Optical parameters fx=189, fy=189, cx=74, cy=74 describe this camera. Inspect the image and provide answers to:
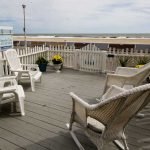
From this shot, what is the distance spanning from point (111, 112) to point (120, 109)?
90mm

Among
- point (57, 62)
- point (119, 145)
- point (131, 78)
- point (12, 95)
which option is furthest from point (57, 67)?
point (119, 145)

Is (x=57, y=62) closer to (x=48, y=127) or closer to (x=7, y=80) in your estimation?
(x=7, y=80)

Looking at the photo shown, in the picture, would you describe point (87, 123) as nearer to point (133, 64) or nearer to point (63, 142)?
point (63, 142)

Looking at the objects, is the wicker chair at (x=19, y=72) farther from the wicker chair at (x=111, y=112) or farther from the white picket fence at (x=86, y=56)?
the wicker chair at (x=111, y=112)

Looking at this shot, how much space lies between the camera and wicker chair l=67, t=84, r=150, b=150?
1590 mm

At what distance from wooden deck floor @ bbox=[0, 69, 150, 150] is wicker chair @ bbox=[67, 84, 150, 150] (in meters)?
0.27

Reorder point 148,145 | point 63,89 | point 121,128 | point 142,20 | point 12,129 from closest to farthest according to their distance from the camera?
1. point 121,128
2. point 148,145
3. point 12,129
4. point 63,89
5. point 142,20

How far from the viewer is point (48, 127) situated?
2762mm

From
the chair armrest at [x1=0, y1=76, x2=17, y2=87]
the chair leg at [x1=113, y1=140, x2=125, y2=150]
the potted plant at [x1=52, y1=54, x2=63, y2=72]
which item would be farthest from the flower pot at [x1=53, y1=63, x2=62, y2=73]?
the chair leg at [x1=113, y1=140, x2=125, y2=150]

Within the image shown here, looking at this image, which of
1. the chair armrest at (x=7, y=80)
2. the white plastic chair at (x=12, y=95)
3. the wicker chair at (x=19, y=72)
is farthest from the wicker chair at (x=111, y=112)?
the wicker chair at (x=19, y=72)

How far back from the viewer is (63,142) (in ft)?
7.83

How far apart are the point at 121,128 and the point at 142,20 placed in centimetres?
1439

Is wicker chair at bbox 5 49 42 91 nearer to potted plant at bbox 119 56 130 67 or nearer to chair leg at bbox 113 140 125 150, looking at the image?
chair leg at bbox 113 140 125 150

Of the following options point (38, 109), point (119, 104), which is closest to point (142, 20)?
point (38, 109)
